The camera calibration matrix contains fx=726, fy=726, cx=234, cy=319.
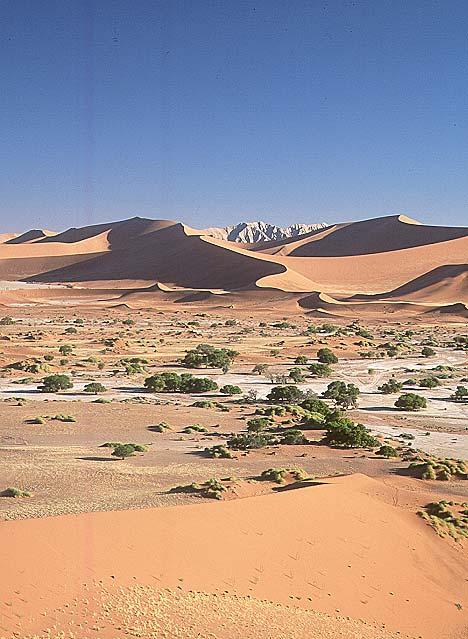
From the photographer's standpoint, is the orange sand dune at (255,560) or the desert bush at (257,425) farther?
the desert bush at (257,425)

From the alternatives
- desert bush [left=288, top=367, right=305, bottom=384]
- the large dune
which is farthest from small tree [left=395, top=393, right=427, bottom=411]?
the large dune

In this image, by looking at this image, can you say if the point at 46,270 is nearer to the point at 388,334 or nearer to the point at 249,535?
the point at 388,334

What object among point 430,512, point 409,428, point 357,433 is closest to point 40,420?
point 357,433

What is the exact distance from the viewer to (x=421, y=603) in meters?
9.61

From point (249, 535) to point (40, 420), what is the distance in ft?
41.2

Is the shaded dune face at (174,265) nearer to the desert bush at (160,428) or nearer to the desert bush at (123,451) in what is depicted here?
the desert bush at (160,428)

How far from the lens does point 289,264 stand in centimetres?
12388

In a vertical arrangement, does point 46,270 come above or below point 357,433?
above

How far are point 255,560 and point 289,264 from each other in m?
115

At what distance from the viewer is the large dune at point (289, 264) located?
323ft

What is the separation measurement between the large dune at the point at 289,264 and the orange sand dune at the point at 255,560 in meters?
68.9

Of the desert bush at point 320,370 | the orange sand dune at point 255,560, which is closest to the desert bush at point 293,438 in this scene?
the orange sand dune at point 255,560

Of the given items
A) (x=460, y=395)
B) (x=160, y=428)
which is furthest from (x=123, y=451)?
(x=460, y=395)

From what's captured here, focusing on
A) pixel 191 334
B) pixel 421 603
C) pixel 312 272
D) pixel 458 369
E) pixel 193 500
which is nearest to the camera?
pixel 421 603
